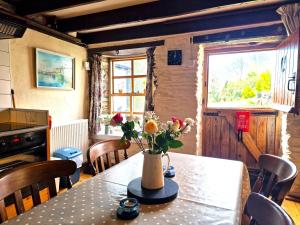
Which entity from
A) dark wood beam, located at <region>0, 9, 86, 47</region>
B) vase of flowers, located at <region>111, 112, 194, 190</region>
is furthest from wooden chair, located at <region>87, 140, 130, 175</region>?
dark wood beam, located at <region>0, 9, 86, 47</region>

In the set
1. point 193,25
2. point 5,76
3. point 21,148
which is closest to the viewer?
point 21,148

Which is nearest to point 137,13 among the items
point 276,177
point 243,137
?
point 276,177

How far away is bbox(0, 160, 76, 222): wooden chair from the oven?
961mm

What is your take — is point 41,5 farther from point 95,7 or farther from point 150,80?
point 150,80

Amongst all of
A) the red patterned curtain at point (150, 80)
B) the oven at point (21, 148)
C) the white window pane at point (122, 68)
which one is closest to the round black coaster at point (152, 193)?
the oven at point (21, 148)

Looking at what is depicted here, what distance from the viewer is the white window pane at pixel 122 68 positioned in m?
3.87

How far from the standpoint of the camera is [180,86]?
3.11 meters

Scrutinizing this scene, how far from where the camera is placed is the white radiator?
2.88 meters

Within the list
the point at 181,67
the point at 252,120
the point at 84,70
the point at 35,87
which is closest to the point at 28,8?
the point at 35,87

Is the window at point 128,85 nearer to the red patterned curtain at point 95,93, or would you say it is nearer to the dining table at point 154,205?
the red patterned curtain at point 95,93

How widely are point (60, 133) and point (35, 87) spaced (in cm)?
69

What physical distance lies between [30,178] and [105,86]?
298 centimetres

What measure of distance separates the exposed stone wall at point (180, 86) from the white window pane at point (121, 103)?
79 centimetres

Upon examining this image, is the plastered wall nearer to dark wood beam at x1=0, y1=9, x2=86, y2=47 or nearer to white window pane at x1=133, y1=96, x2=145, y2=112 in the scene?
dark wood beam at x1=0, y1=9, x2=86, y2=47
